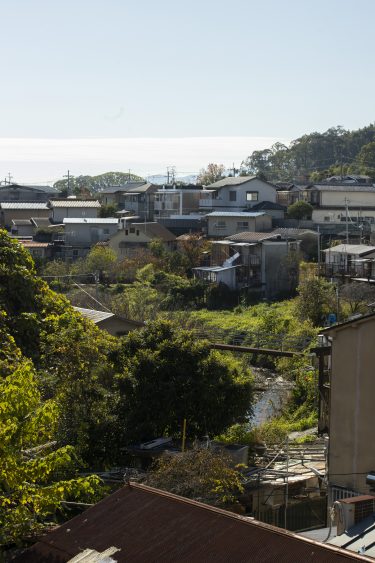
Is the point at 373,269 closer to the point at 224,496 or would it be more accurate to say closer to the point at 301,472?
the point at 301,472

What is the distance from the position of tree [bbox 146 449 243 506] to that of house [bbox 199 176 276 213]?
145 ft

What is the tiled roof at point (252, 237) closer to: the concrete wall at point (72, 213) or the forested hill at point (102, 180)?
the concrete wall at point (72, 213)

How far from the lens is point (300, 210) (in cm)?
5222

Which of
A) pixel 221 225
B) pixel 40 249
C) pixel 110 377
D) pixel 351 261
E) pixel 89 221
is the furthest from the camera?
pixel 89 221

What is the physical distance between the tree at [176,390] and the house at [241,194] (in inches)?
1581

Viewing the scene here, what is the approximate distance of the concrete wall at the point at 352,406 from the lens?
39.1 feet

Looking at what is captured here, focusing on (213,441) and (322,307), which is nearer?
(213,441)

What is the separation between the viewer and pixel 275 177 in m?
95.4

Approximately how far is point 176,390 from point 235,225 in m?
35.8

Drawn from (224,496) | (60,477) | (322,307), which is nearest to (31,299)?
(60,477)

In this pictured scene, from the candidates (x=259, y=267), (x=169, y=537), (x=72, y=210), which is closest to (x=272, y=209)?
(x=259, y=267)

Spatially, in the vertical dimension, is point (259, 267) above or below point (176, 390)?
below

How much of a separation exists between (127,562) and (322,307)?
A: 89.2 feet

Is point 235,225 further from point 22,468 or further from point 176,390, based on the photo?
point 22,468
